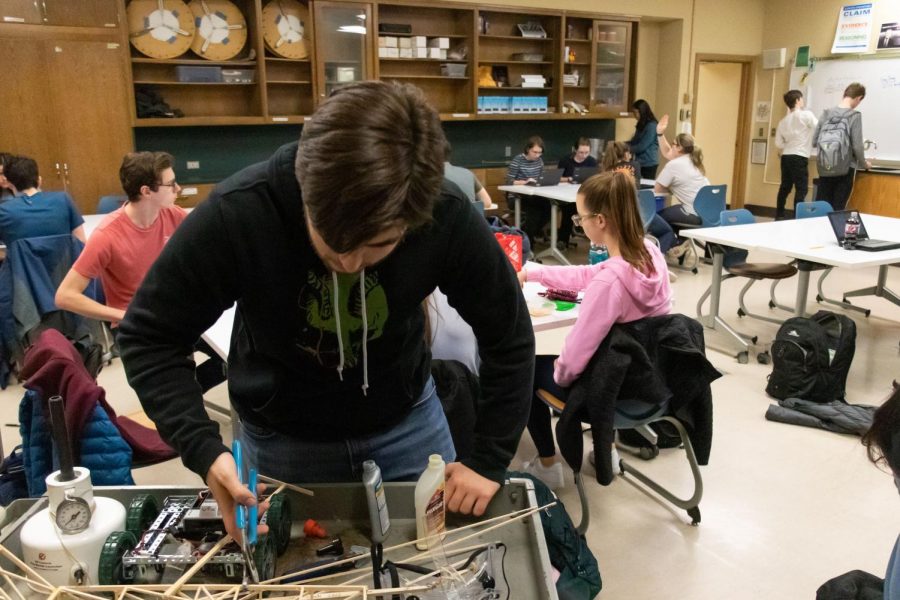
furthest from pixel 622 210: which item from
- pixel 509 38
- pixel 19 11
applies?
pixel 509 38

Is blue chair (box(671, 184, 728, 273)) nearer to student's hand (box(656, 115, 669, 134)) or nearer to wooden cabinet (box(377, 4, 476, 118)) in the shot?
student's hand (box(656, 115, 669, 134))

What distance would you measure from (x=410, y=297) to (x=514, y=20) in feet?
23.7

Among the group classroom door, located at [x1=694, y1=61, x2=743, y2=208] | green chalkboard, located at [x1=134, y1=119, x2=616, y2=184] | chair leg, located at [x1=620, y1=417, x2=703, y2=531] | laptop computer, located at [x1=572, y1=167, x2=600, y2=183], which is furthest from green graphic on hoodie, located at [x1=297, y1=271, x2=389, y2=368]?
classroom door, located at [x1=694, y1=61, x2=743, y2=208]

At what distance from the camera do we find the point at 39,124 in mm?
5609

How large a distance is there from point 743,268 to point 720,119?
571 cm

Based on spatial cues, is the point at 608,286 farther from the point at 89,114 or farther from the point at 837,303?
the point at 89,114

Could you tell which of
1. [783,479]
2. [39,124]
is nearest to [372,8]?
[39,124]

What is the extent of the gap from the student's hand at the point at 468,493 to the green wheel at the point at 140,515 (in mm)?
425

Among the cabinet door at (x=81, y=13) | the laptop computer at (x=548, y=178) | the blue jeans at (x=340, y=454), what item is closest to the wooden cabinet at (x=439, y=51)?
the laptop computer at (x=548, y=178)

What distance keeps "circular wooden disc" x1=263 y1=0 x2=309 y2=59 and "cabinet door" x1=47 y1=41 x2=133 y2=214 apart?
1204 millimetres

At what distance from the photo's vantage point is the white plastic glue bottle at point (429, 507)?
103 centimetres

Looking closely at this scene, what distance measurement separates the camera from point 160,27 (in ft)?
19.2

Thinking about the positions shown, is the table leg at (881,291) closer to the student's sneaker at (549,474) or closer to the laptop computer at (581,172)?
the student's sneaker at (549,474)

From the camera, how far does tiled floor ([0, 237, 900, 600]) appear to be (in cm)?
220
